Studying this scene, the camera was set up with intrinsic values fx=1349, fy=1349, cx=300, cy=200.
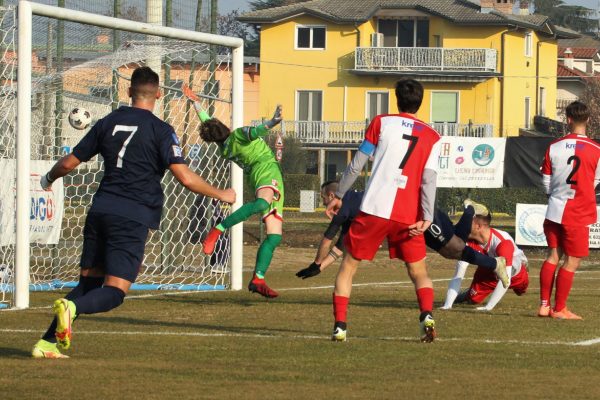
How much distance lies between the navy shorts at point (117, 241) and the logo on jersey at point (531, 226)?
18799mm

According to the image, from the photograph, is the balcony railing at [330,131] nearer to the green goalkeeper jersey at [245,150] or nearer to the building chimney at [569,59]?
the building chimney at [569,59]

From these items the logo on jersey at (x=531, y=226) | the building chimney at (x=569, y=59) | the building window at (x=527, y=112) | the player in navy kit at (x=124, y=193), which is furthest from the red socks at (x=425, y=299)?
the building chimney at (x=569, y=59)

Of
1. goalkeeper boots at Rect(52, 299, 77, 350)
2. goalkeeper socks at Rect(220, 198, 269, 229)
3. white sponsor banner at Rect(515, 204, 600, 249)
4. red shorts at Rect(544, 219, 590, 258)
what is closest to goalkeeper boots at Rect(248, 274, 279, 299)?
goalkeeper socks at Rect(220, 198, 269, 229)

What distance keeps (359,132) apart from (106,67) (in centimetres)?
4712

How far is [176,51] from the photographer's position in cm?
1667

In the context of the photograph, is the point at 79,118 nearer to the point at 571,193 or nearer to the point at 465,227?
the point at 465,227

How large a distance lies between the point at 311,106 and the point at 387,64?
177 inches

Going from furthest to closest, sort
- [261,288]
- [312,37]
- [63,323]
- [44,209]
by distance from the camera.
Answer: [312,37] → [44,209] → [261,288] → [63,323]

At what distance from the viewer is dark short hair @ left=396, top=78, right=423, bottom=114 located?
9938mm

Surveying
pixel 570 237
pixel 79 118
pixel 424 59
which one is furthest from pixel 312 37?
pixel 570 237

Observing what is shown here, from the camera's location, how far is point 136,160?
9.02m

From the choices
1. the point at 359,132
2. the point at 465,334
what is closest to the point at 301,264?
the point at 465,334

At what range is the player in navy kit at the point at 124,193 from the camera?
8.92 m

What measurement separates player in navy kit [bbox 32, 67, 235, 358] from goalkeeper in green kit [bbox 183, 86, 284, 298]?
4.49 metres
